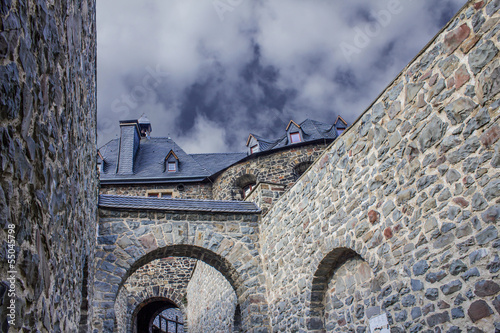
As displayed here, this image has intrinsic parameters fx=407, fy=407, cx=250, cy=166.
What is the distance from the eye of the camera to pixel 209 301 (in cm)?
1105

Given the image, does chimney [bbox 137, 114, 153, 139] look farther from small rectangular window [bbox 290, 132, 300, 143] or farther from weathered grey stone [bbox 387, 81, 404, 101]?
weathered grey stone [bbox 387, 81, 404, 101]

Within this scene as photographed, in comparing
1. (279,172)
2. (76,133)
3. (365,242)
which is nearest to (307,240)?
(365,242)

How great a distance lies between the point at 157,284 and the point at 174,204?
6597 mm

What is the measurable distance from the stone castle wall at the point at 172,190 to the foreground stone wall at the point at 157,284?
3.06m

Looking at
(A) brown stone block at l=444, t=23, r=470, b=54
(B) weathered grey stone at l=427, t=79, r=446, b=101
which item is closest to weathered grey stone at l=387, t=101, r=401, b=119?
(B) weathered grey stone at l=427, t=79, r=446, b=101

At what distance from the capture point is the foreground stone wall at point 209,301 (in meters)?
9.41

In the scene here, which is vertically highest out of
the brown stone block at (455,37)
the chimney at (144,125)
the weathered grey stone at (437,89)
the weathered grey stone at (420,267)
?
the chimney at (144,125)

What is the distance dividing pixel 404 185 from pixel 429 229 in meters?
0.55

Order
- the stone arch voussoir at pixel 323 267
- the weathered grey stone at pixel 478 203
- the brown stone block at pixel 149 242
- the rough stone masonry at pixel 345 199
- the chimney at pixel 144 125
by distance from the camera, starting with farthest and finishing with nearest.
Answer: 1. the chimney at pixel 144 125
2. the brown stone block at pixel 149 242
3. the stone arch voussoir at pixel 323 267
4. the weathered grey stone at pixel 478 203
5. the rough stone masonry at pixel 345 199

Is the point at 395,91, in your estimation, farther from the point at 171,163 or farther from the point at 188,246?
the point at 171,163

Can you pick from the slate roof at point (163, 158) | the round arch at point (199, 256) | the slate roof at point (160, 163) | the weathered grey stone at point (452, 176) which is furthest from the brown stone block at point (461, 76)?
the slate roof at point (160, 163)

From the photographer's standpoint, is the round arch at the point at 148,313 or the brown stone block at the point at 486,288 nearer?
the brown stone block at the point at 486,288

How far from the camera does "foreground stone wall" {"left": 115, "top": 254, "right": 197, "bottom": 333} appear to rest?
13258 millimetres

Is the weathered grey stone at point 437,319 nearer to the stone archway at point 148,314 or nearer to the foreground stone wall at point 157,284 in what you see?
the foreground stone wall at point 157,284
